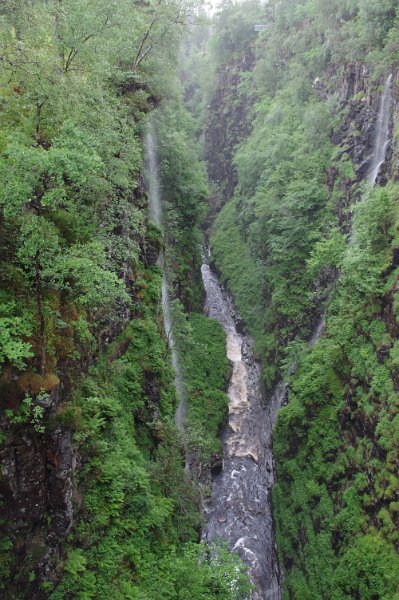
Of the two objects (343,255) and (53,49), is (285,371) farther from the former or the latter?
(53,49)

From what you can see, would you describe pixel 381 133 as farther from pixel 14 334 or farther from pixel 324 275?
pixel 14 334

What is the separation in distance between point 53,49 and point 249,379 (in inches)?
918

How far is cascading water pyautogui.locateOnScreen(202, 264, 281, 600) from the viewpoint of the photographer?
68.3ft

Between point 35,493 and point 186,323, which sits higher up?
point 186,323

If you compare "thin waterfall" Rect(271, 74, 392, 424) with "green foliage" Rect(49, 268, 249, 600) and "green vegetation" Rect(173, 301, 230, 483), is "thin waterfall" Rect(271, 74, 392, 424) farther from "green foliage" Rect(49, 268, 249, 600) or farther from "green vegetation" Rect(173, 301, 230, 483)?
"green foliage" Rect(49, 268, 249, 600)

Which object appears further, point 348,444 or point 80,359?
point 348,444

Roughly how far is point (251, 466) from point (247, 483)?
123cm

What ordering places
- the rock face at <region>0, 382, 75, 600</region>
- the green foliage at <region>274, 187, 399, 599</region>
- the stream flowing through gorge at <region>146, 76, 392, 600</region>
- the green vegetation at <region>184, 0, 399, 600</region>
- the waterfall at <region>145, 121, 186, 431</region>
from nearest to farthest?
1. the rock face at <region>0, 382, 75, 600</region>
2. the green foliage at <region>274, 187, 399, 599</region>
3. the green vegetation at <region>184, 0, 399, 600</region>
4. the stream flowing through gorge at <region>146, 76, 392, 600</region>
5. the waterfall at <region>145, 121, 186, 431</region>

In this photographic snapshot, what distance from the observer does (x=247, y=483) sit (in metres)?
24.2

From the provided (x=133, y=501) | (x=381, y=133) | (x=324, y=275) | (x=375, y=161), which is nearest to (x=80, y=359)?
(x=133, y=501)

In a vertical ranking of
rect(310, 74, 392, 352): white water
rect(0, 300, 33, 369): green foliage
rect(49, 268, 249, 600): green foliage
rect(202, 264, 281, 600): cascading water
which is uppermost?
rect(310, 74, 392, 352): white water

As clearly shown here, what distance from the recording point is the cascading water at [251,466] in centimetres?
2100

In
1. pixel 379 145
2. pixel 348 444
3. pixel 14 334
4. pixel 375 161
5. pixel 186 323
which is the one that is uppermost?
pixel 379 145

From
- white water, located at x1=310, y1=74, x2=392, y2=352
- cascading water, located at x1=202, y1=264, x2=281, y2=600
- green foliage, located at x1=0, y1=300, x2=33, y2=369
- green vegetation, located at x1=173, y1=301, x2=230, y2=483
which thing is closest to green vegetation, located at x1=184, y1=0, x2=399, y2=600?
white water, located at x1=310, y1=74, x2=392, y2=352
